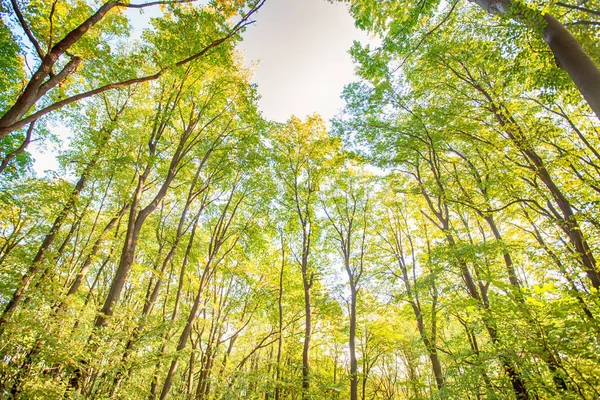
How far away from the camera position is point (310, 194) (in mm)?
13203

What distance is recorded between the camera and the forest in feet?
14.3

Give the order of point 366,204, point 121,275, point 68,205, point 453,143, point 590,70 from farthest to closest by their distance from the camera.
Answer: point 366,204 → point 453,143 → point 68,205 → point 121,275 → point 590,70

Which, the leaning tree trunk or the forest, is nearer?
the leaning tree trunk

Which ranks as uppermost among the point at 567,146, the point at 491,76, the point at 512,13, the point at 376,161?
the point at 491,76

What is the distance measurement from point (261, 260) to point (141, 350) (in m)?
8.39

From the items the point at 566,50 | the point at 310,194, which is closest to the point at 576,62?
the point at 566,50

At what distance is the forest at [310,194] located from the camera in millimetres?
4348

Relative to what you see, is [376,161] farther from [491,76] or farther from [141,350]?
[141,350]

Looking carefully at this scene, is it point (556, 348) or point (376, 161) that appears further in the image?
point (376, 161)

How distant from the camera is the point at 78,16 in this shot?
6801 mm

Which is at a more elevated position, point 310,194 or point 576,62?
point 310,194

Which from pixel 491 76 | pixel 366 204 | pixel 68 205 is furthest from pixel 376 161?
pixel 68 205

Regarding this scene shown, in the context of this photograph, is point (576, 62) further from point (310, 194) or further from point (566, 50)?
point (310, 194)

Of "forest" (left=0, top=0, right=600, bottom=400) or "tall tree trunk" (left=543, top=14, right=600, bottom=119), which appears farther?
"forest" (left=0, top=0, right=600, bottom=400)
